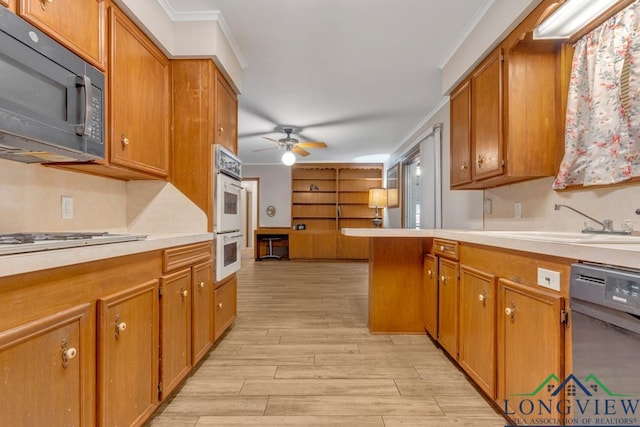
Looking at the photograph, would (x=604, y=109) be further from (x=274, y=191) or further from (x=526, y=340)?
(x=274, y=191)

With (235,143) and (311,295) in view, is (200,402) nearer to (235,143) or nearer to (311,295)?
(235,143)

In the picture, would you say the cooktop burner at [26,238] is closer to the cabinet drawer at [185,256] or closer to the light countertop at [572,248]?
the cabinet drawer at [185,256]

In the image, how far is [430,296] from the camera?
98.0 inches

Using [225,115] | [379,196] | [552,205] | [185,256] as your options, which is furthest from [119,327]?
[379,196]

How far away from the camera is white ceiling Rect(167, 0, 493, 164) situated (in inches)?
83.7

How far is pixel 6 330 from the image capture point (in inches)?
31.6

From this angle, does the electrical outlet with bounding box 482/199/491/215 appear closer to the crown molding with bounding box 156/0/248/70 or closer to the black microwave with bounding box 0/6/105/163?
the crown molding with bounding box 156/0/248/70

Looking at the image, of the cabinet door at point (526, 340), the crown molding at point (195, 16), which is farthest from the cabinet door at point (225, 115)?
the cabinet door at point (526, 340)

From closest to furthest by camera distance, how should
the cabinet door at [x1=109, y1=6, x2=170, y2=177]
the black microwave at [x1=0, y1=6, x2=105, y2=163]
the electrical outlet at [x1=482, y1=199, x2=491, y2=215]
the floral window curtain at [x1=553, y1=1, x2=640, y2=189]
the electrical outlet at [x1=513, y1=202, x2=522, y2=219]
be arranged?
the black microwave at [x1=0, y1=6, x2=105, y2=163], the floral window curtain at [x1=553, y1=1, x2=640, y2=189], the cabinet door at [x1=109, y1=6, x2=170, y2=177], the electrical outlet at [x1=513, y1=202, x2=522, y2=219], the electrical outlet at [x1=482, y1=199, x2=491, y2=215]

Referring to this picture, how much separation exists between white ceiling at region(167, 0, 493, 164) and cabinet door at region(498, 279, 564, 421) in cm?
193

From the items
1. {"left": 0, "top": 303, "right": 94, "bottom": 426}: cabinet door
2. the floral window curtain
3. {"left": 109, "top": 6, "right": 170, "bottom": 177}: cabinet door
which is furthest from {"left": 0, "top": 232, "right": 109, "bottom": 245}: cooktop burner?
the floral window curtain

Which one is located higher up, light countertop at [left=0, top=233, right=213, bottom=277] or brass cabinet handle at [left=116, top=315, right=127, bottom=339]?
light countertop at [left=0, top=233, right=213, bottom=277]

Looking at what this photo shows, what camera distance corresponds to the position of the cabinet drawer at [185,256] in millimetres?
1629

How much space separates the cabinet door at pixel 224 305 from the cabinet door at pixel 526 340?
6.12ft
